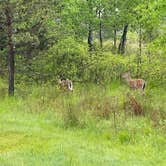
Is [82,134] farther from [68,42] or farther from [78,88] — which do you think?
[68,42]

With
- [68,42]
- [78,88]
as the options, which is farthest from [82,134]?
[68,42]

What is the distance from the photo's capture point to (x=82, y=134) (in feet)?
45.5

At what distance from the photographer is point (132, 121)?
48.1 ft

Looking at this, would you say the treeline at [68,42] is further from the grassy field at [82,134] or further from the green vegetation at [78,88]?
the grassy field at [82,134]

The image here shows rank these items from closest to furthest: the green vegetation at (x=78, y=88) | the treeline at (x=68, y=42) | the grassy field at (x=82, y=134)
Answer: the grassy field at (x=82, y=134)
the green vegetation at (x=78, y=88)
the treeline at (x=68, y=42)

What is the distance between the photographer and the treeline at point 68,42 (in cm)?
2244

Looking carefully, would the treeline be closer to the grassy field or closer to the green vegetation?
the green vegetation

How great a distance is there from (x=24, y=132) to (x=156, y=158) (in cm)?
468

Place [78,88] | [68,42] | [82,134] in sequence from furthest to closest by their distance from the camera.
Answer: [68,42], [78,88], [82,134]

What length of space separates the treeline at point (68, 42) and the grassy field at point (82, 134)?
502 centimetres

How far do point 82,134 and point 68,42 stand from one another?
14452 millimetres

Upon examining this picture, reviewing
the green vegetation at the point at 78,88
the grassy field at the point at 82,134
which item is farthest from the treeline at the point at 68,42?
the grassy field at the point at 82,134

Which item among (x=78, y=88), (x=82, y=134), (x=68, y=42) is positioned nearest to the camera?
(x=82, y=134)

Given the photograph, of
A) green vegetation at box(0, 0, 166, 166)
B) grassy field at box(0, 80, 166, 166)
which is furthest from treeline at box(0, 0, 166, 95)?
grassy field at box(0, 80, 166, 166)
